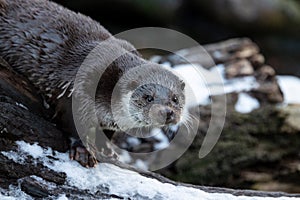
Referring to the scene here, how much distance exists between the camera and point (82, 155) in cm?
372

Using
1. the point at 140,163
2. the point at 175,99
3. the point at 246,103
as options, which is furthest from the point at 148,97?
the point at 246,103

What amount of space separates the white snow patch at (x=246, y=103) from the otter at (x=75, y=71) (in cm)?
222

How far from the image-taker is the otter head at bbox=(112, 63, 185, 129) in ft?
12.7

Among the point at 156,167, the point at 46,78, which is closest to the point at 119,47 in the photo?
the point at 46,78

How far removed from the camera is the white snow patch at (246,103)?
244 inches

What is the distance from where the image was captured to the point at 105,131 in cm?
439

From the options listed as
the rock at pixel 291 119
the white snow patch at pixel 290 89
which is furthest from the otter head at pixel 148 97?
the white snow patch at pixel 290 89

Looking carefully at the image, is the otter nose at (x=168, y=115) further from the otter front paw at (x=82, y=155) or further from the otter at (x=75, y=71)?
the otter front paw at (x=82, y=155)

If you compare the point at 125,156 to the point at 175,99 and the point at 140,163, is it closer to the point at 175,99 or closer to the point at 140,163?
the point at 140,163

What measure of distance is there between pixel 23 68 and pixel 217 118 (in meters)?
2.49

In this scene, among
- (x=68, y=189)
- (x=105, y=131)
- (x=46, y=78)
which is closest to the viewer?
(x=68, y=189)

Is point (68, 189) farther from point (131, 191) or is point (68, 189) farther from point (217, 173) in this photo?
point (217, 173)

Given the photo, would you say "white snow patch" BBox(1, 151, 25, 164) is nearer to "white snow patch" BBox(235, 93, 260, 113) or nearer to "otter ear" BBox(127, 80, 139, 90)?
"otter ear" BBox(127, 80, 139, 90)

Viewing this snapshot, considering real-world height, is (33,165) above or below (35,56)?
below
